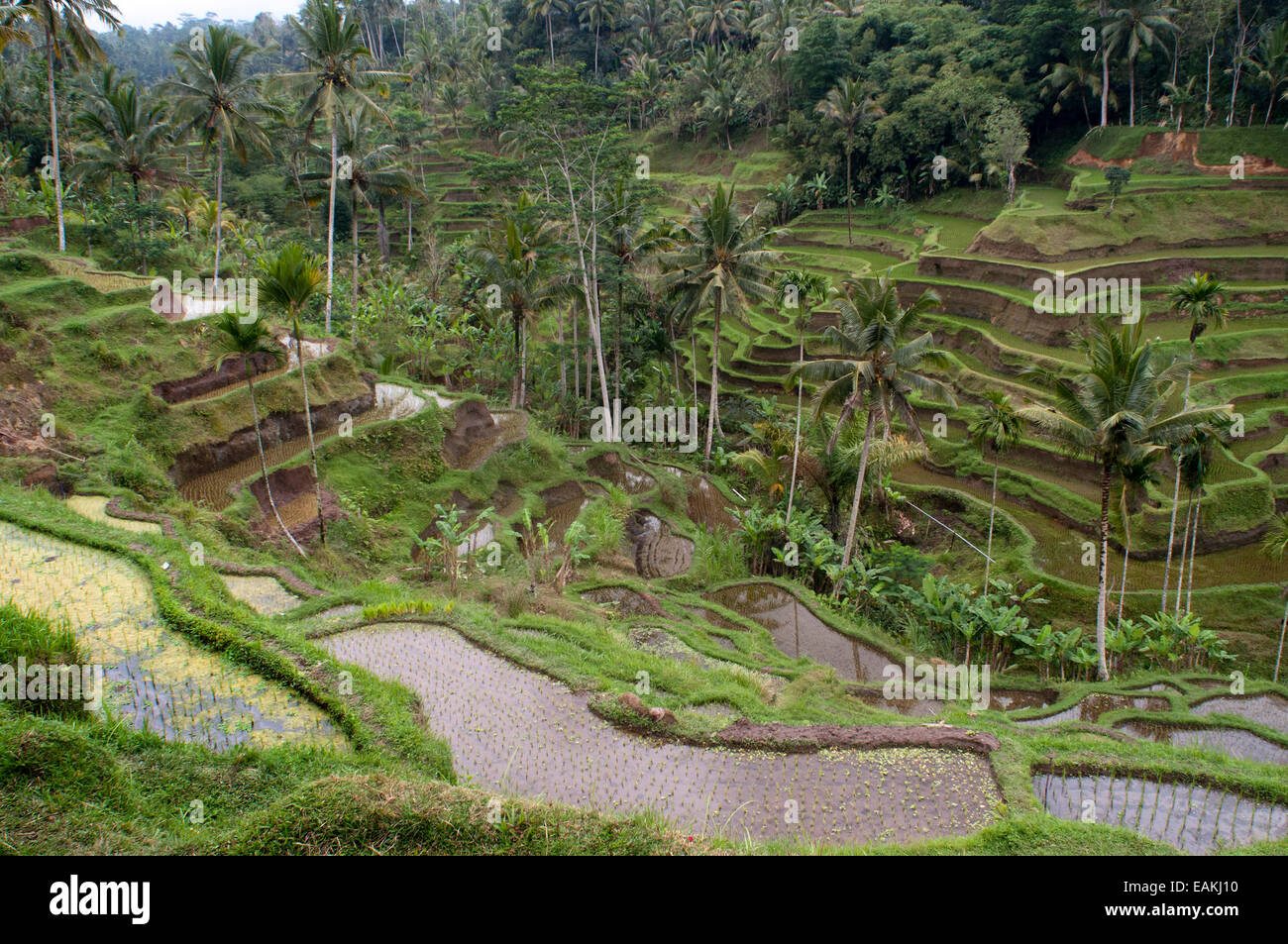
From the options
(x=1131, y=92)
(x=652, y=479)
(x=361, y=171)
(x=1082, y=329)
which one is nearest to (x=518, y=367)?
(x=652, y=479)

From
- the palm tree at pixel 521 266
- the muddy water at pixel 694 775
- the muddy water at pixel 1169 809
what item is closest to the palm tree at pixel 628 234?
the palm tree at pixel 521 266

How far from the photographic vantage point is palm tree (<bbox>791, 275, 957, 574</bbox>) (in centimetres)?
1792

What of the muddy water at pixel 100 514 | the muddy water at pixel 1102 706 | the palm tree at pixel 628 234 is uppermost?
the palm tree at pixel 628 234

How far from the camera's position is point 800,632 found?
17.8m

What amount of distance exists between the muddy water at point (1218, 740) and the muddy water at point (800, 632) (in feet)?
15.1

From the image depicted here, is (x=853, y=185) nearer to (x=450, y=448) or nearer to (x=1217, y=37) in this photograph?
(x=1217, y=37)

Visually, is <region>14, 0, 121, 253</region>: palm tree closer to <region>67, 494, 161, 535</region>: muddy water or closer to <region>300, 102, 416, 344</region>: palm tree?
<region>300, 102, 416, 344</region>: palm tree

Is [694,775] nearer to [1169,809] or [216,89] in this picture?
[1169,809]

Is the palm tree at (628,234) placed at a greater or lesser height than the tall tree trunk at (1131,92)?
lesser

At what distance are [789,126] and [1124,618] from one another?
4345 cm

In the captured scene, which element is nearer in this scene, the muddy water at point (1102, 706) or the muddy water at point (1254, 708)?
the muddy water at point (1102, 706)

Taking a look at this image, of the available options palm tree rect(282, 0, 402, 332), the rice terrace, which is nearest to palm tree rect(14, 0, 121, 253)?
the rice terrace

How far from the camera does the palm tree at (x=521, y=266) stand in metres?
26.1

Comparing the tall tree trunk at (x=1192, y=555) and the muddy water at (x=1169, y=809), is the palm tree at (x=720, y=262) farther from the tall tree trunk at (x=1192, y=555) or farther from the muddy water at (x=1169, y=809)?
the muddy water at (x=1169, y=809)
